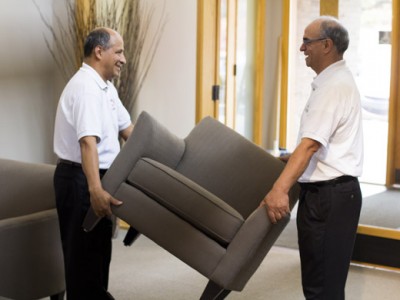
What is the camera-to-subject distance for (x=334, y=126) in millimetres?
3094

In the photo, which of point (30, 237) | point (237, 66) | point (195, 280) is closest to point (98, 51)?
point (30, 237)

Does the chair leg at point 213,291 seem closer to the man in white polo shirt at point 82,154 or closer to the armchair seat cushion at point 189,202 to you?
the armchair seat cushion at point 189,202

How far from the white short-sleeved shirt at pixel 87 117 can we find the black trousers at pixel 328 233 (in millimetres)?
997

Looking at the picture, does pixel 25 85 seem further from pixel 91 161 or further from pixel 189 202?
pixel 189 202

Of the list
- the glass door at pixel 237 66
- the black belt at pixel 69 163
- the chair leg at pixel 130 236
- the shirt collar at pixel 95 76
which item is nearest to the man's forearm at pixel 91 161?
the black belt at pixel 69 163

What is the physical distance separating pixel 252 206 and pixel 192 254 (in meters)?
0.69

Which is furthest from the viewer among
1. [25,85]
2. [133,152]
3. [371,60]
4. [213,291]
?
[25,85]

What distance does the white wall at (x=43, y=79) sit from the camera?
5.66 metres

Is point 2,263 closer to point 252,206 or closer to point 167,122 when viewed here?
point 252,206

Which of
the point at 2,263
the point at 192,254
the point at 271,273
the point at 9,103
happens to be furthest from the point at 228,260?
the point at 9,103

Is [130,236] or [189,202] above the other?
[189,202]

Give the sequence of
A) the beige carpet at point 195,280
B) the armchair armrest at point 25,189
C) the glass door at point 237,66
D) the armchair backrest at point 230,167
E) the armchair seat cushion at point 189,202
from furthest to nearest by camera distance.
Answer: the glass door at point 237,66 → the beige carpet at point 195,280 → the armchair armrest at point 25,189 → the armchair backrest at point 230,167 → the armchair seat cushion at point 189,202

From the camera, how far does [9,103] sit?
584 cm

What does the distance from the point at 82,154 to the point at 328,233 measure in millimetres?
1178
